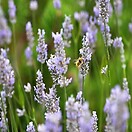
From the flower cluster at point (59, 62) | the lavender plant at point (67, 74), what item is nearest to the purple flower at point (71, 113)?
the lavender plant at point (67, 74)

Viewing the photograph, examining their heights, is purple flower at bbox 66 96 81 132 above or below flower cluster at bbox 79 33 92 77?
below

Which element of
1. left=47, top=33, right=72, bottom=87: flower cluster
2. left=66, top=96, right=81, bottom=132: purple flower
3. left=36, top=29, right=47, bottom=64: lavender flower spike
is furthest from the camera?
left=36, top=29, right=47, bottom=64: lavender flower spike

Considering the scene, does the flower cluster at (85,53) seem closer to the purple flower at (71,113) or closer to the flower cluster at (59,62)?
the flower cluster at (59,62)

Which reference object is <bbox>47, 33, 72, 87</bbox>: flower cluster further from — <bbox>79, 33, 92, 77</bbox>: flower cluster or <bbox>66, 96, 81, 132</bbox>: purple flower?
<bbox>66, 96, 81, 132</bbox>: purple flower

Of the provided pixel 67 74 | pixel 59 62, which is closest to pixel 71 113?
pixel 59 62

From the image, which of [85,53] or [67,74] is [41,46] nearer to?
[85,53]

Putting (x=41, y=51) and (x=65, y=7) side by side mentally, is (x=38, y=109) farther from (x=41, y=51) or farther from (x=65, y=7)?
(x=41, y=51)

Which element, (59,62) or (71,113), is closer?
(71,113)

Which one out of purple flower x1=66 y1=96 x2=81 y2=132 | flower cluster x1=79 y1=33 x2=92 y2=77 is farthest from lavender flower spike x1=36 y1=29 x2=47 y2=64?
purple flower x1=66 y1=96 x2=81 y2=132

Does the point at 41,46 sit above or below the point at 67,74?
below

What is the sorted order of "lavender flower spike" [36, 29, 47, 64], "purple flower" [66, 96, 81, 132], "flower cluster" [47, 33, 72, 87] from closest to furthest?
"purple flower" [66, 96, 81, 132]
"flower cluster" [47, 33, 72, 87]
"lavender flower spike" [36, 29, 47, 64]

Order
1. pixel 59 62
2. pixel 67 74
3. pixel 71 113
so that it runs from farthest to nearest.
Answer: pixel 67 74, pixel 59 62, pixel 71 113

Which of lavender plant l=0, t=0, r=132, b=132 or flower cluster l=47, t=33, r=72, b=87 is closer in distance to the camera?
lavender plant l=0, t=0, r=132, b=132
